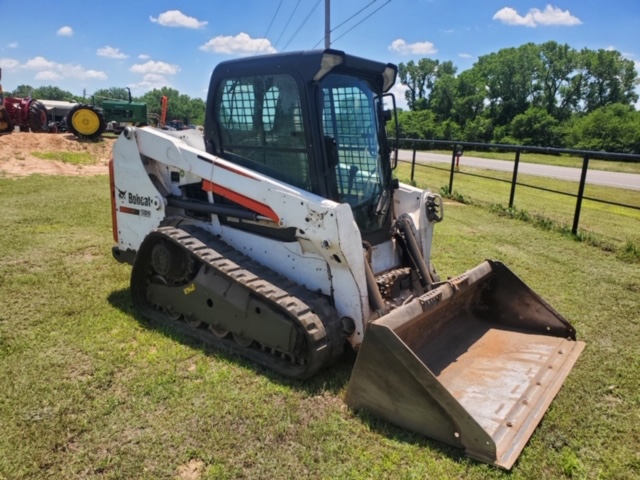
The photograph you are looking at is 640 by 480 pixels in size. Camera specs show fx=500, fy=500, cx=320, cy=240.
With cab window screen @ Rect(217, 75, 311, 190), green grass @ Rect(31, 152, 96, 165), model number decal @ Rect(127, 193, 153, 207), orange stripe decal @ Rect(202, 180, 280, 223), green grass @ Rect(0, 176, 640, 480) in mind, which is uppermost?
cab window screen @ Rect(217, 75, 311, 190)

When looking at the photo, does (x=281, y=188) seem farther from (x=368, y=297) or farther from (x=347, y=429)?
(x=347, y=429)

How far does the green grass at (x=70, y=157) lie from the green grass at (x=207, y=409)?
1270cm

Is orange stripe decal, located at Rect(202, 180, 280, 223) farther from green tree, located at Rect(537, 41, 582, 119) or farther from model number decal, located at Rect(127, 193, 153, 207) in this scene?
green tree, located at Rect(537, 41, 582, 119)

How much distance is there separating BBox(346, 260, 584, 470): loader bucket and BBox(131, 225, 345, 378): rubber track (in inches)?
15.1

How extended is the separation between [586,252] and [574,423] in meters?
4.71

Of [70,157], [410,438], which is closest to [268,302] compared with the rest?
[410,438]

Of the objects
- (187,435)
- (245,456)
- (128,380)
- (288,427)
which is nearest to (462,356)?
(288,427)

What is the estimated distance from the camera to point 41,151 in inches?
667

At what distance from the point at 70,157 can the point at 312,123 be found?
15.8 metres

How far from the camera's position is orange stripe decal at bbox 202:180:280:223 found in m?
3.82

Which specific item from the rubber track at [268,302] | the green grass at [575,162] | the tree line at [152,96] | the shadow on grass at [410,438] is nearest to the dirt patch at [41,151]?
the rubber track at [268,302]

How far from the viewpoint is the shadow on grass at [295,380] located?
3457 millimetres

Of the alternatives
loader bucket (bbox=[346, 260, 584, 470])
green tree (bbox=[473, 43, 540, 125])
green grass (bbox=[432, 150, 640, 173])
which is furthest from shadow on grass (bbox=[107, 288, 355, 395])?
green tree (bbox=[473, 43, 540, 125])

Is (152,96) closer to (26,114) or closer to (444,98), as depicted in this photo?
(444,98)
